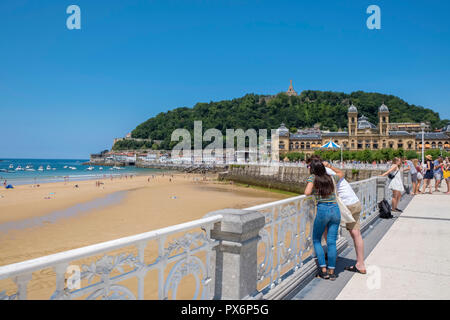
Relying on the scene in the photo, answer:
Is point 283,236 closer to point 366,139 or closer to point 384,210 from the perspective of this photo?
point 384,210

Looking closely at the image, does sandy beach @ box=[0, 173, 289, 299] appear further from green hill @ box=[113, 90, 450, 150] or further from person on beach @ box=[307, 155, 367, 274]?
green hill @ box=[113, 90, 450, 150]

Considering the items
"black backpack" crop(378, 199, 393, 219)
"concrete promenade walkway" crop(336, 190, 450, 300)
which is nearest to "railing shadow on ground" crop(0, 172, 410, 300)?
"concrete promenade walkway" crop(336, 190, 450, 300)

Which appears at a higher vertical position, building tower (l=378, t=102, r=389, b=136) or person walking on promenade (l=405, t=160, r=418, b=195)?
building tower (l=378, t=102, r=389, b=136)

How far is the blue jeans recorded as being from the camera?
4258mm

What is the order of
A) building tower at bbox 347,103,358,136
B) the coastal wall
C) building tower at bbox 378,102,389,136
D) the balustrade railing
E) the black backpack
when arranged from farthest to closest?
building tower at bbox 378,102,389,136
building tower at bbox 347,103,358,136
the coastal wall
the black backpack
the balustrade railing

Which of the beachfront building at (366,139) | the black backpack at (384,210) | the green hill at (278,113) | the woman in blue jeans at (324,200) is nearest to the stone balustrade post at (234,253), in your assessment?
the woman in blue jeans at (324,200)

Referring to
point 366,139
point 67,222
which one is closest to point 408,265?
point 67,222

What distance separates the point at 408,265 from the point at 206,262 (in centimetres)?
361

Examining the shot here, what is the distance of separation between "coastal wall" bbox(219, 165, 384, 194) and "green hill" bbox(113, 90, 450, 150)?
9538 centimetres

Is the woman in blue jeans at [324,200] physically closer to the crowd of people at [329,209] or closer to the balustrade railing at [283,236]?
the crowd of people at [329,209]

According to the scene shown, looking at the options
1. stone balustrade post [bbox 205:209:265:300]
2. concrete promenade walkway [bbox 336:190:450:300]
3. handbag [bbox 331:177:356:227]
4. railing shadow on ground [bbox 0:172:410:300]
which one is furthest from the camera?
handbag [bbox 331:177:356:227]

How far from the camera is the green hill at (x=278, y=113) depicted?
147000 mm

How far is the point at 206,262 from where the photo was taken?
303 centimetres
